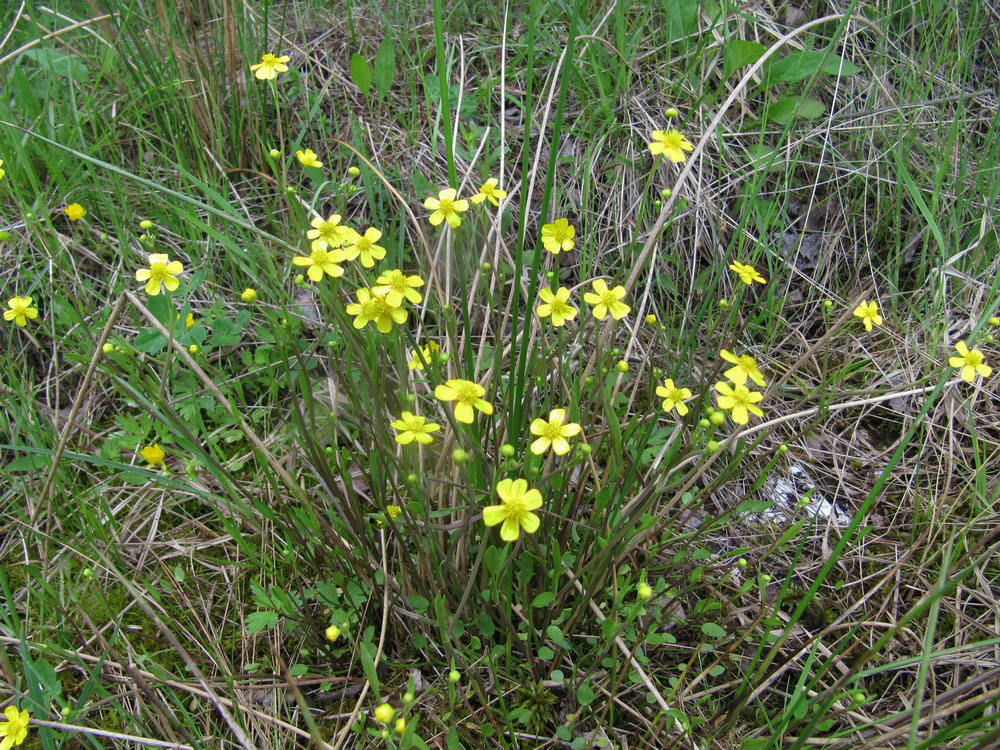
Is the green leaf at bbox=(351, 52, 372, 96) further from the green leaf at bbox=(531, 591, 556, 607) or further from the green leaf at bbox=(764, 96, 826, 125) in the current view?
the green leaf at bbox=(531, 591, 556, 607)

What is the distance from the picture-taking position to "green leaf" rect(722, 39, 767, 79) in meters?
2.65

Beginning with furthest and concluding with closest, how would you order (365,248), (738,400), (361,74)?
(361,74)
(365,248)
(738,400)

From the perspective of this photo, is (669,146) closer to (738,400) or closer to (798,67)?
(738,400)

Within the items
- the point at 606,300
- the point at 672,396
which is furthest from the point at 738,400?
the point at 606,300

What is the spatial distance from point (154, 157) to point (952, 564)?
3469 millimetres

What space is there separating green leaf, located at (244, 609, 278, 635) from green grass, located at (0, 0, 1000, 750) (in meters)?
0.01

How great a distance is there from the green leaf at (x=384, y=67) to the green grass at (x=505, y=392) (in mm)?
13

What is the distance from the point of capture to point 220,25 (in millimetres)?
3082

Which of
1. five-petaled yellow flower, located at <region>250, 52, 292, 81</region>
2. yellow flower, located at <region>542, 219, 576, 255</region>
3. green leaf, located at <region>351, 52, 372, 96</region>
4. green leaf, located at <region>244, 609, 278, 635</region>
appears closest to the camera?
yellow flower, located at <region>542, 219, 576, 255</region>

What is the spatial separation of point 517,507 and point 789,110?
2.28m

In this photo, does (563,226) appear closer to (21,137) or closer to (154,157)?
(154,157)

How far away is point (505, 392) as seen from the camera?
1916 millimetres

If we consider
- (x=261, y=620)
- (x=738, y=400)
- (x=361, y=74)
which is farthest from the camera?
(x=361, y=74)

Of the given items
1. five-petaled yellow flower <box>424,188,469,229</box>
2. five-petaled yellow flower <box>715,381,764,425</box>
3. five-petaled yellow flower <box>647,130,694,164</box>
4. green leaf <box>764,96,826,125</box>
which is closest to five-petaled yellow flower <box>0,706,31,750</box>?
five-petaled yellow flower <box>424,188,469,229</box>
